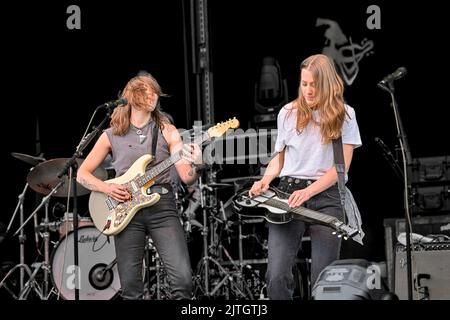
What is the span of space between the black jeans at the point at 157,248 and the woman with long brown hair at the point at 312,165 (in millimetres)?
584

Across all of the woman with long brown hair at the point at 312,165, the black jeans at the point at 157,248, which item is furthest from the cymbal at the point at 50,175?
the woman with long brown hair at the point at 312,165

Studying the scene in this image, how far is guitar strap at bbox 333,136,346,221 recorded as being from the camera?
495 centimetres

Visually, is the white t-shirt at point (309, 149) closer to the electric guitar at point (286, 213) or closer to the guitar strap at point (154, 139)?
the electric guitar at point (286, 213)

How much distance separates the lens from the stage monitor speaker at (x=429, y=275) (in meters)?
5.82

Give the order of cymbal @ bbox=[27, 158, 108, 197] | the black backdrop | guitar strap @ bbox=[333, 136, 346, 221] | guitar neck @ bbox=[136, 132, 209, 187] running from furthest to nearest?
the black backdrop < cymbal @ bbox=[27, 158, 108, 197] < guitar neck @ bbox=[136, 132, 209, 187] < guitar strap @ bbox=[333, 136, 346, 221]

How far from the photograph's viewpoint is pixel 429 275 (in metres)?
5.89

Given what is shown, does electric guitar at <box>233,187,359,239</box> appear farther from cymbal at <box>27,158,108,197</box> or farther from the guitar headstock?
cymbal at <box>27,158,108,197</box>

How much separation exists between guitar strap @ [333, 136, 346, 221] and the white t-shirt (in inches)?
1.6

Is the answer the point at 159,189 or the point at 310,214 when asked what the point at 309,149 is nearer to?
the point at 310,214

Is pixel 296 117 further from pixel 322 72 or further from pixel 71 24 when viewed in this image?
pixel 71 24

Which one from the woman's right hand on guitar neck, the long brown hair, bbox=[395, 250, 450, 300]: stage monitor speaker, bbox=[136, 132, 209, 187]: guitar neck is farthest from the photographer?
bbox=[395, 250, 450, 300]: stage monitor speaker

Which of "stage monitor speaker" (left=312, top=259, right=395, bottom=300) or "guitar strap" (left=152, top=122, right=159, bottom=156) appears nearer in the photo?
"stage monitor speaker" (left=312, top=259, right=395, bottom=300)

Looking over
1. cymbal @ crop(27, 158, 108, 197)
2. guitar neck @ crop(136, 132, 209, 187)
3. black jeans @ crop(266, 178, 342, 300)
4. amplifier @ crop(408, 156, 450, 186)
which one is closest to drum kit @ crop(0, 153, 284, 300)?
cymbal @ crop(27, 158, 108, 197)

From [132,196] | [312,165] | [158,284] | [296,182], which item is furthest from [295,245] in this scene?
[158,284]
